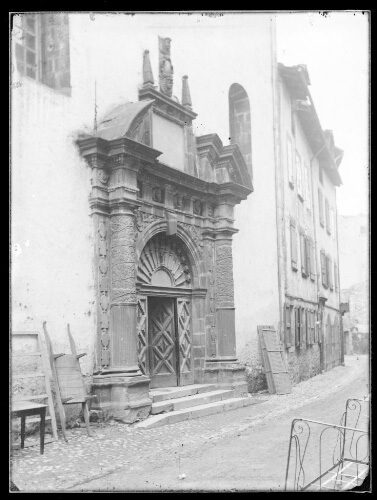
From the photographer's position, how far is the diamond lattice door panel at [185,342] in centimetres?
1051

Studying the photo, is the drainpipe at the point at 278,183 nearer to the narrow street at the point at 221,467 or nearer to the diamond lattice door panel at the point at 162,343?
the diamond lattice door panel at the point at 162,343

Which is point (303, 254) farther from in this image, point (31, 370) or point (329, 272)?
point (31, 370)

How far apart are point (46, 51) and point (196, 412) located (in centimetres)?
522

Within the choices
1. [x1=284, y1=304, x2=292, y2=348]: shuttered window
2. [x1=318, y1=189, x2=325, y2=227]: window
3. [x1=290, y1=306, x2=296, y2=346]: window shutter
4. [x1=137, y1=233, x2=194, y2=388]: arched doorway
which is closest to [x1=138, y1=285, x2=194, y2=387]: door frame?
[x1=137, y1=233, x2=194, y2=388]: arched doorway

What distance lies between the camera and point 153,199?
9.62m

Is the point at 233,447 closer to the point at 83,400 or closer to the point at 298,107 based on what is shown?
the point at 83,400

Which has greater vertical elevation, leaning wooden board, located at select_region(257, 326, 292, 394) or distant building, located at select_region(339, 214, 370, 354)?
distant building, located at select_region(339, 214, 370, 354)

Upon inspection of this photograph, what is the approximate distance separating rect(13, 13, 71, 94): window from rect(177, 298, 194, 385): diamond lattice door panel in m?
4.18

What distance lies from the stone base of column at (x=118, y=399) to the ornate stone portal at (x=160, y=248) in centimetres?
1

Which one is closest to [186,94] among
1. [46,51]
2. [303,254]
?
[46,51]

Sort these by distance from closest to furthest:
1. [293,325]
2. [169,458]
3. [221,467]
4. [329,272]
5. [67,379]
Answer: [221,467], [169,458], [67,379], [293,325], [329,272]

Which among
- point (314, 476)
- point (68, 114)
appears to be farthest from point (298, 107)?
point (314, 476)

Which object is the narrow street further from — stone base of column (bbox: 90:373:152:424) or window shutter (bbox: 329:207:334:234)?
window shutter (bbox: 329:207:334:234)

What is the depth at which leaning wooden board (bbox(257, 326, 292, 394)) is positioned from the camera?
12281 millimetres
